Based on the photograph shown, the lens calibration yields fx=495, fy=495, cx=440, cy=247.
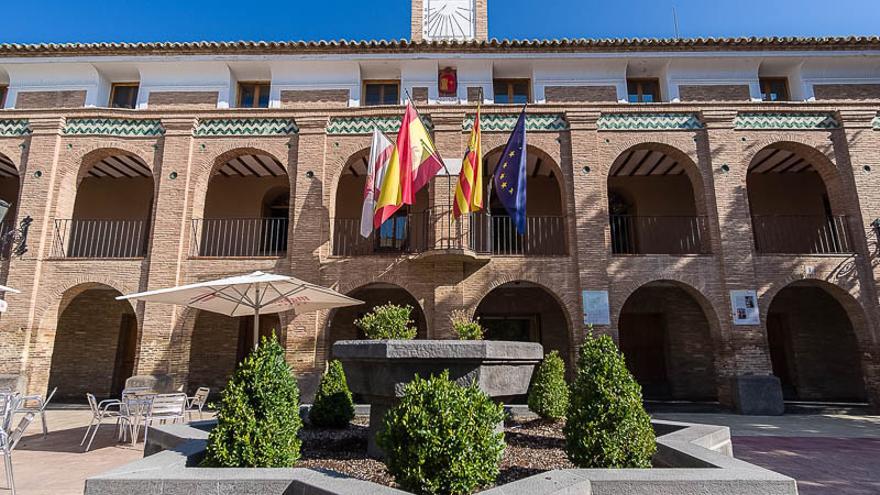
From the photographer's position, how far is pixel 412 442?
3494 millimetres

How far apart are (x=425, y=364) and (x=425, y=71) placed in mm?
10847

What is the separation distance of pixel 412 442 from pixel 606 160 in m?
11.2

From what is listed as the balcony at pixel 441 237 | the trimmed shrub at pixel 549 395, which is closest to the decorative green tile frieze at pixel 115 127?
the balcony at pixel 441 237

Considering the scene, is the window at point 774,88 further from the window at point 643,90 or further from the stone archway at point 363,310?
the stone archway at point 363,310

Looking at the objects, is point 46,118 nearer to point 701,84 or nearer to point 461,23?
point 461,23

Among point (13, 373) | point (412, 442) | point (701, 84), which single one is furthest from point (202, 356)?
point (701, 84)

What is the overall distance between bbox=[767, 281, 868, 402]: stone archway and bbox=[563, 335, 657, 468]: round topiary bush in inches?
511

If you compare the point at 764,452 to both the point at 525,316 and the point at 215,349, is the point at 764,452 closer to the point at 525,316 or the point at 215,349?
the point at 525,316

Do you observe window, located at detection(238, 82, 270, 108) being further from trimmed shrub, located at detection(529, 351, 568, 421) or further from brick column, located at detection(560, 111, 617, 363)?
trimmed shrub, located at detection(529, 351, 568, 421)

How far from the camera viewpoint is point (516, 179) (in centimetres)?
1100

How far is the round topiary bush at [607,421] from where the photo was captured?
4223mm

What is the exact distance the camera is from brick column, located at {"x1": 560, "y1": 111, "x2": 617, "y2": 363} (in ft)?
39.8

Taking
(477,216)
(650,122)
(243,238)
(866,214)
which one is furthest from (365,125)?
(866,214)

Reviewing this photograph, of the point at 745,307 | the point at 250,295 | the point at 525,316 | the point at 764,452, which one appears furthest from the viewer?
the point at 525,316
